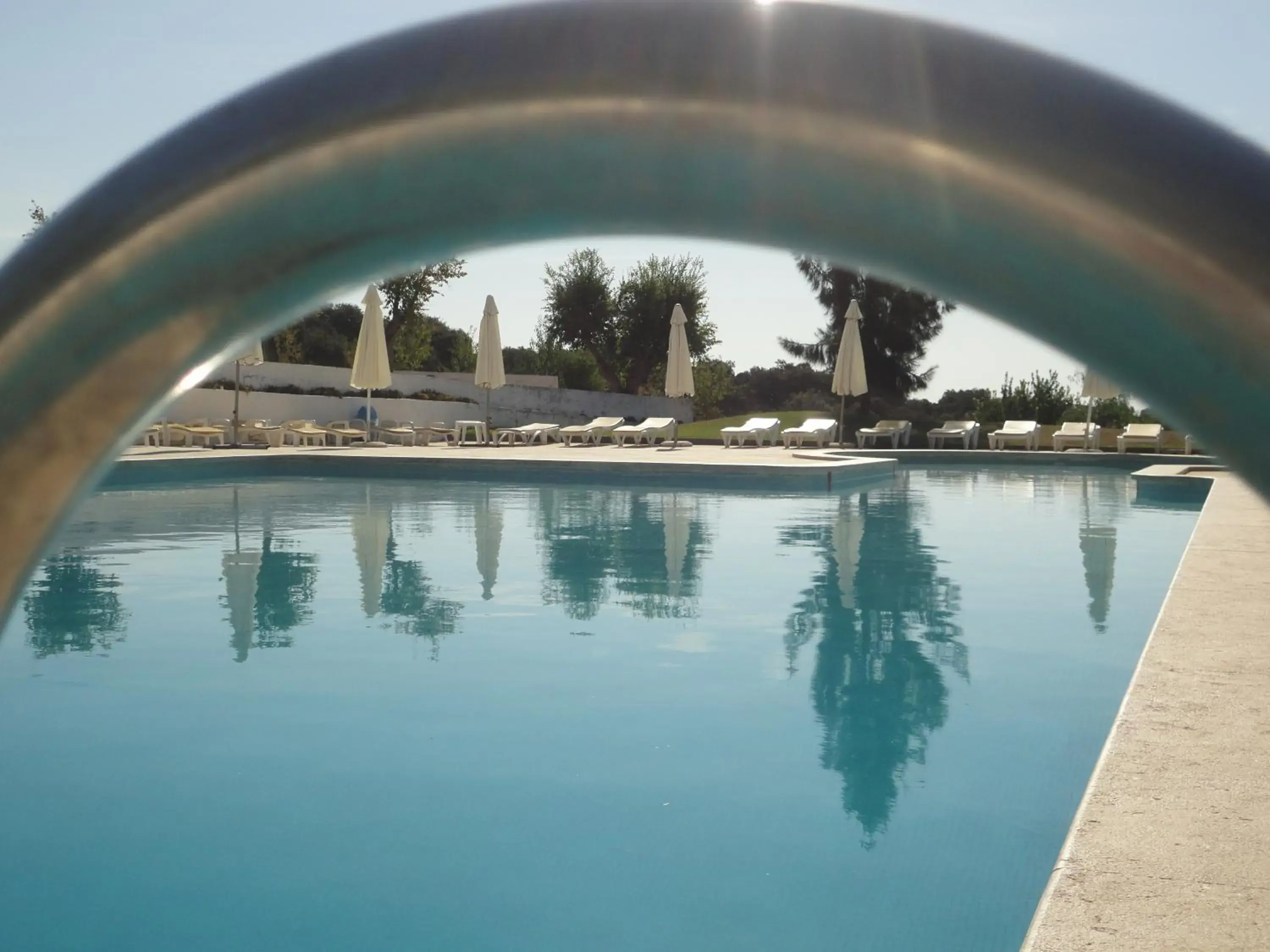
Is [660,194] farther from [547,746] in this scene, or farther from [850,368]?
[850,368]

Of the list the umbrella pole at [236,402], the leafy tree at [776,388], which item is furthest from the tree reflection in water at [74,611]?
the leafy tree at [776,388]

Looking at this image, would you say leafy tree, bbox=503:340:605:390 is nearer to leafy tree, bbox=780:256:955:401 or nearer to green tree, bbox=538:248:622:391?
green tree, bbox=538:248:622:391

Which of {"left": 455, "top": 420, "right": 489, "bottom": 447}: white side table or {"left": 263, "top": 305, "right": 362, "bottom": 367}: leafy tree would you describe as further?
{"left": 263, "top": 305, "right": 362, "bottom": 367}: leafy tree

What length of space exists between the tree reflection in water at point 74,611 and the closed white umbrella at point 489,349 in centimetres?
1745

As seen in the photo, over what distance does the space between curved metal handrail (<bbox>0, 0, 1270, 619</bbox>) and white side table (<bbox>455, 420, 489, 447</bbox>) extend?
25375 mm

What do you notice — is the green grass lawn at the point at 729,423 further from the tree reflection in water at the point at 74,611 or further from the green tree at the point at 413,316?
the tree reflection in water at the point at 74,611

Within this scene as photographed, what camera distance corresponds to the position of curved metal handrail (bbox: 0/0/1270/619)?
0.31m

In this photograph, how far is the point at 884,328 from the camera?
4022cm

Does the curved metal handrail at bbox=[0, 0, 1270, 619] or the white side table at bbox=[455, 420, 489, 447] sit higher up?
the white side table at bbox=[455, 420, 489, 447]

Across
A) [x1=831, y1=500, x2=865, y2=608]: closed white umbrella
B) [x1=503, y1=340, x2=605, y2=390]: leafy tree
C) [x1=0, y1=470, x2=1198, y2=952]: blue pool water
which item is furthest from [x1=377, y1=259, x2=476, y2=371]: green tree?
[x1=0, y1=470, x2=1198, y2=952]: blue pool water

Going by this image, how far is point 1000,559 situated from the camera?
34.8 feet

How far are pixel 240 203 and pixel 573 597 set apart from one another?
8.21 metres

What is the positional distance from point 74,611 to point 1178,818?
7.10 meters

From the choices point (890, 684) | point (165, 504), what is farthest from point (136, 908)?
point (165, 504)
